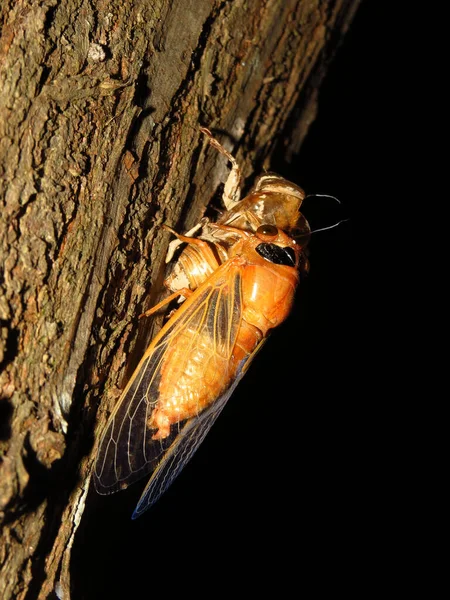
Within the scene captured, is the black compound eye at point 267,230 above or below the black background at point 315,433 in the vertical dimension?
above

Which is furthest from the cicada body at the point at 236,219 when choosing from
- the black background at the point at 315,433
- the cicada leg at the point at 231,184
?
the black background at the point at 315,433

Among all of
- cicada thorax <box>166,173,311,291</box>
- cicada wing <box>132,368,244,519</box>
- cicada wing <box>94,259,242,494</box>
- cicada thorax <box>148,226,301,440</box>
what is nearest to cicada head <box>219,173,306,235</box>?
cicada thorax <box>166,173,311,291</box>

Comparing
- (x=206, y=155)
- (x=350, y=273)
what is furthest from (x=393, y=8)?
(x=206, y=155)

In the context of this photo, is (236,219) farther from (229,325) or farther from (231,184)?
(229,325)

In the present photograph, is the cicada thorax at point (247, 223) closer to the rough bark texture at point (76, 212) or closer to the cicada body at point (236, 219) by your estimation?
the cicada body at point (236, 219)

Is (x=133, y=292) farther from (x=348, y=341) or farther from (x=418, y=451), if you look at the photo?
(x=418, y=451)

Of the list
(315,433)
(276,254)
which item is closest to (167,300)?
(276,254)

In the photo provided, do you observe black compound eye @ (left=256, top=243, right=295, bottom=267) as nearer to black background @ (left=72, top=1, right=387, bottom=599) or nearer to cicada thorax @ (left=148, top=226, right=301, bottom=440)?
cicada thorax @ (left=148, top=226, right=301, bottom=440)
